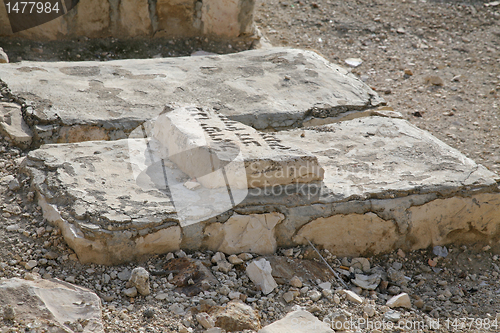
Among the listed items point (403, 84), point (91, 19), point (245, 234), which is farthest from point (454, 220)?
point (91, 19)

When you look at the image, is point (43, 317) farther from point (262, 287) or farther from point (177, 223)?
point (262, 287)

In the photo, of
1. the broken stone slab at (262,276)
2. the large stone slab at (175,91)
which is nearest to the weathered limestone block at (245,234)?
the broken stone slab at (262,276)

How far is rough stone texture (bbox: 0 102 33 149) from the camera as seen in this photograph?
9.28 feet

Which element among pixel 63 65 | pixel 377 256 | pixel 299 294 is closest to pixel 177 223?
pixel 299 294

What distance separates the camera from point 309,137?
3.01 meters

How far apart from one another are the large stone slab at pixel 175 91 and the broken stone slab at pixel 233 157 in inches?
22.6

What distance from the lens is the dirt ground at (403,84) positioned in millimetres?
2105

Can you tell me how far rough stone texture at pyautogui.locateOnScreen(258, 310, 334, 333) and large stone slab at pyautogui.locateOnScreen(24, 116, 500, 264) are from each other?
443 millimetres

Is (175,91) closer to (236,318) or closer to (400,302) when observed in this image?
(236,318)

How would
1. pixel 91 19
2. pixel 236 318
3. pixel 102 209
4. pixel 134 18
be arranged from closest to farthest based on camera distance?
1. pixel 236 318
2. pixel 102 209
3. pixel 91 19
4. pixel 134 18

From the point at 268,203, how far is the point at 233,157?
27 cm

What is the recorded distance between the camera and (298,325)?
1892 millimetres

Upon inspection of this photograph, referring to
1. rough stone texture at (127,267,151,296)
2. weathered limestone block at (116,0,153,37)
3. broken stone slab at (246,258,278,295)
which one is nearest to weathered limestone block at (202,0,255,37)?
weathered limestone block at (116,0,153,37)

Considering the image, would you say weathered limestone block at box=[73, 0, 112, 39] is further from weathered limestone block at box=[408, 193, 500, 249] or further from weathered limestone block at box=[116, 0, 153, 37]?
weathered limestone block at box=[408, 193, 500, 249]
